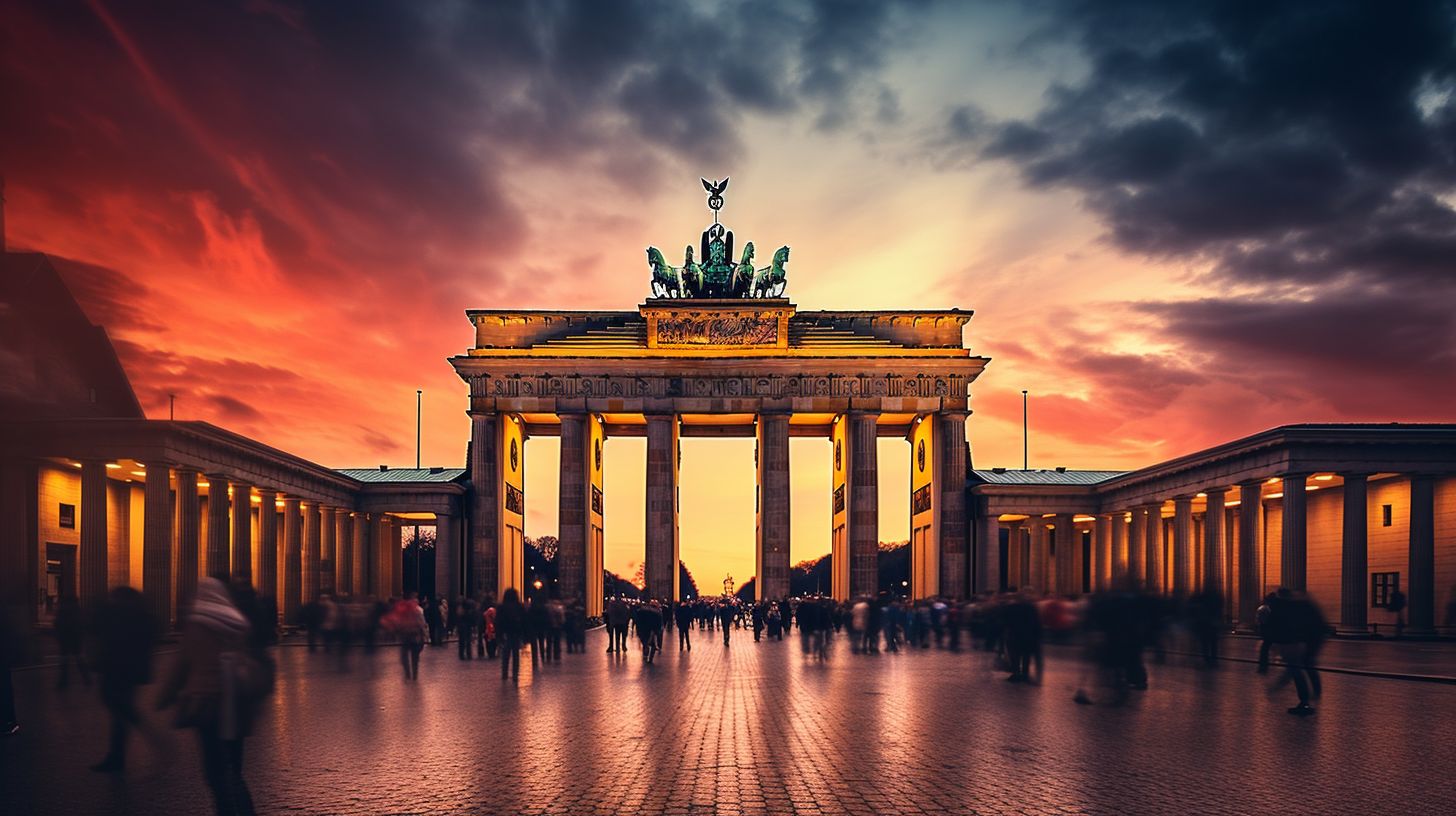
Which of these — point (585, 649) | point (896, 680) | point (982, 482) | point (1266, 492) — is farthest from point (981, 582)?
point (896, 680)

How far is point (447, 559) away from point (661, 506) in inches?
505

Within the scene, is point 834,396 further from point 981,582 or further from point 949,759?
point 949,759

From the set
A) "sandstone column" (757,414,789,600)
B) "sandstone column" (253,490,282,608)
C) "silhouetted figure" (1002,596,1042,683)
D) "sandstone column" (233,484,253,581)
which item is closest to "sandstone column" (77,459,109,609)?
"sandstone column" (233,484,253,581)

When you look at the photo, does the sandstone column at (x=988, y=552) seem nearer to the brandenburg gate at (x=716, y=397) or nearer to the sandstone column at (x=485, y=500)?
the brandenburg gate at (x=716, y=397)

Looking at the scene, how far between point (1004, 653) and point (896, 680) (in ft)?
17.6

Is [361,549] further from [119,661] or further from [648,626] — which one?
[119,661]

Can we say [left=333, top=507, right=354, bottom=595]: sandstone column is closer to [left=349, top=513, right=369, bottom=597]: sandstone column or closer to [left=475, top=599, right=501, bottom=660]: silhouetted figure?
[left=349, top=513, right=369, bottom=597]: sandstone column

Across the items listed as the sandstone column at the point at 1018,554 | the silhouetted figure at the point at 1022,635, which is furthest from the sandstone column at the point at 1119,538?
the silhouetted figure at the point at 1022,635

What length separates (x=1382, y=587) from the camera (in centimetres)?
5131

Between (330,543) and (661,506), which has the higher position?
(661,506)

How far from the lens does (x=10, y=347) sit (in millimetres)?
44562

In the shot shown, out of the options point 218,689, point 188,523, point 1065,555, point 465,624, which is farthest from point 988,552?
point 218,689

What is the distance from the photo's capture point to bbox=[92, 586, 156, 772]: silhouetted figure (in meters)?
13.6

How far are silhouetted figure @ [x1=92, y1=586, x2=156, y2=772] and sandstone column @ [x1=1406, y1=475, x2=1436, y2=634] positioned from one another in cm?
4497
